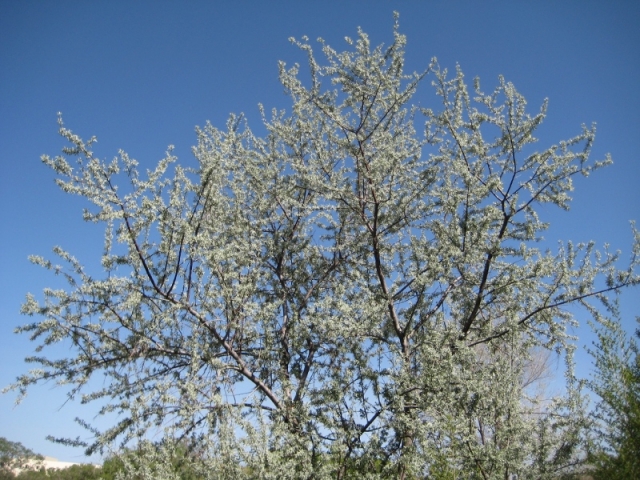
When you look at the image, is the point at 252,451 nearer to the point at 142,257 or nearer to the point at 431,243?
the point at 142,257

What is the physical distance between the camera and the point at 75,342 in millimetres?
5465

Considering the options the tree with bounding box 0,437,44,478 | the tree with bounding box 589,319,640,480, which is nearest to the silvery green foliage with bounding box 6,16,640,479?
the tree with bounding box 589,319,640,480

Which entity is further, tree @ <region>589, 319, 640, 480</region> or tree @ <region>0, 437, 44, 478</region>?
tree @ <region>0, 437, 44, 478</region>

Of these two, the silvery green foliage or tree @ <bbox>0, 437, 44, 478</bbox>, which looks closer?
the silvery green foliage

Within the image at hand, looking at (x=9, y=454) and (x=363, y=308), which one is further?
(x=9, y=454)

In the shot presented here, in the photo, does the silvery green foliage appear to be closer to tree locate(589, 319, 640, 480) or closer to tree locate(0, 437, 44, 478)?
tree locate(589, 319, 640, 480)

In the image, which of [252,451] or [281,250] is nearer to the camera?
[252,451]

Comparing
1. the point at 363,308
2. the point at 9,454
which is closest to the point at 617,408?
the point at 363,308

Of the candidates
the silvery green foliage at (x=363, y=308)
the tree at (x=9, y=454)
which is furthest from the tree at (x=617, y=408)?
the tree at (x=9, y=454)

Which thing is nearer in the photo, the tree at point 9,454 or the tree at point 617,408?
the tree at point 617,408

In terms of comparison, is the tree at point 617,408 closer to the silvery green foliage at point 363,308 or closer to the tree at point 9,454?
the silvery green foliage at point 363,308

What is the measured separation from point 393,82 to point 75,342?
4968mm

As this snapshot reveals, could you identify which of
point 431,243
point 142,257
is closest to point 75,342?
point 142,257

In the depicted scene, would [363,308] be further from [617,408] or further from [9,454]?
[9,454]
